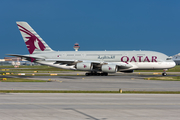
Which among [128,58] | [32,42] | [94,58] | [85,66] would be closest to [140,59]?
[128,58]

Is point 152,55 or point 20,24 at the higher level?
point 20,24

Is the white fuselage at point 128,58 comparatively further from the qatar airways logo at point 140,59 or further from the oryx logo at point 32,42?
the oryx logo at point 32,42

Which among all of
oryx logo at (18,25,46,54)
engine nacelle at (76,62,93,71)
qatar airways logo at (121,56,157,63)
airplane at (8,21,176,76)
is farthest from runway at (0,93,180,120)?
oryx logo at (18,25,46,54)

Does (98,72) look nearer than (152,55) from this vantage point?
No

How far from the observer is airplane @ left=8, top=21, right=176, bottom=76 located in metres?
47.0

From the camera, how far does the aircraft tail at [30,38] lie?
2025 inches

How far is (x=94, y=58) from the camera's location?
49875 millimetres

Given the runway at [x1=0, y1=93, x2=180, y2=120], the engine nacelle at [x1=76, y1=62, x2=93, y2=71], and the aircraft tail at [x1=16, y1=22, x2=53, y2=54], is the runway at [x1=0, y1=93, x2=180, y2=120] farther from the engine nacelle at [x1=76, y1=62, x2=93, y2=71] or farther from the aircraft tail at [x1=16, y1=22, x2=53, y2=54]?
the aircraft tail at [x1=16, y1=22, x2=53, y2=54]

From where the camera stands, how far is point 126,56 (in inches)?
1880
